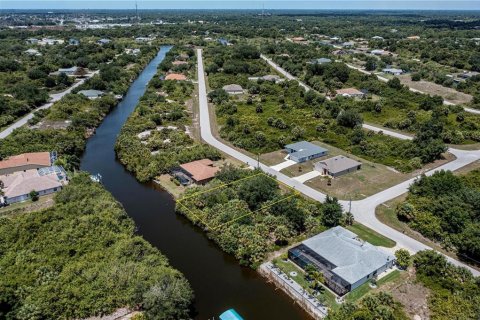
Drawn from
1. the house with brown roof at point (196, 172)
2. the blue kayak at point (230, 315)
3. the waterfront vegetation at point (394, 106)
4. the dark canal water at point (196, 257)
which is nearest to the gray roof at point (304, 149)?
the house with brown roof at point (196, 172)

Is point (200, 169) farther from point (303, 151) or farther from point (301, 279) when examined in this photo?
point (301, 279)

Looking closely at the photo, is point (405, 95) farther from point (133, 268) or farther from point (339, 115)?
point (133, 268)

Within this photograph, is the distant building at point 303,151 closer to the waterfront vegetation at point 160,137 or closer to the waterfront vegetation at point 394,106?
the waterfront vegetation at point 160,137

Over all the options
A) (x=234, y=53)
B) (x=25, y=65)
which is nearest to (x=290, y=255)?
(x=234, y=53)

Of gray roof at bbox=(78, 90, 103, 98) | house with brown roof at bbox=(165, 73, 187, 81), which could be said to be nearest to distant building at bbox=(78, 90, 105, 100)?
gray roof at bbox=(78, 90, 103, 98)

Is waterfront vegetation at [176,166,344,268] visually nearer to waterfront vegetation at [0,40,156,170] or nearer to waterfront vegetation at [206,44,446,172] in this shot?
waterfront vegetation at [206,44,446,172]

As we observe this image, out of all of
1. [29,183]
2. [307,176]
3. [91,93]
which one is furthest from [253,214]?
[91,93]

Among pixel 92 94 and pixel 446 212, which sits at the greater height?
pixel 446 212
